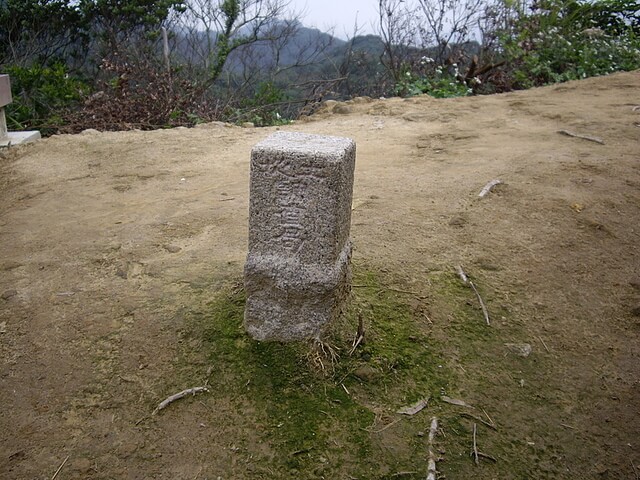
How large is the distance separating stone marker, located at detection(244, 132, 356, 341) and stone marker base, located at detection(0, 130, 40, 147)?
3792 mm

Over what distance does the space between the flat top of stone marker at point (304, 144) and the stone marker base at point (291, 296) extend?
0.36 m

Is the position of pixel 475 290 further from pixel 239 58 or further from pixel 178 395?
pixel 239 58

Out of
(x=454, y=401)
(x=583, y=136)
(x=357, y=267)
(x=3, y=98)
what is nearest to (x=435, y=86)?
(x=583, y=136)

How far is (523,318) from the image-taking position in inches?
87.0

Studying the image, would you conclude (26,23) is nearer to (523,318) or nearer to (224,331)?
(224,331)

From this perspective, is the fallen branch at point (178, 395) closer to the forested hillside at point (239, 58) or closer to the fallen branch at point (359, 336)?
the fallen branch at point (359, 336)

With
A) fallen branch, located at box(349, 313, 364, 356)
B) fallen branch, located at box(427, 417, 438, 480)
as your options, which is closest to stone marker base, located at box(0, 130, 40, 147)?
fallen branch, located at box(349, 313, 364, 356)

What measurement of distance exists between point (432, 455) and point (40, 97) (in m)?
6.18

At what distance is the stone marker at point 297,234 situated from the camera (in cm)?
173

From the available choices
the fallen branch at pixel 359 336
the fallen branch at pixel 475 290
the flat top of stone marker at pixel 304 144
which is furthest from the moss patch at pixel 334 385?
the flat top of stone marker at pixel 304 144

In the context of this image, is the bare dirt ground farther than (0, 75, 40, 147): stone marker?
No

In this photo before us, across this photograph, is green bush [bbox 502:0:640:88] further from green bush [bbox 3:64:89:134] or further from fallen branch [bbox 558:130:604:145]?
green bush [bbox 3:64:89:134]

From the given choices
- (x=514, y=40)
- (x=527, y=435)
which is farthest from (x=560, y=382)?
(x=514, y=40)

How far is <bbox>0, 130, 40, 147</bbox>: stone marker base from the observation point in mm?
4774
